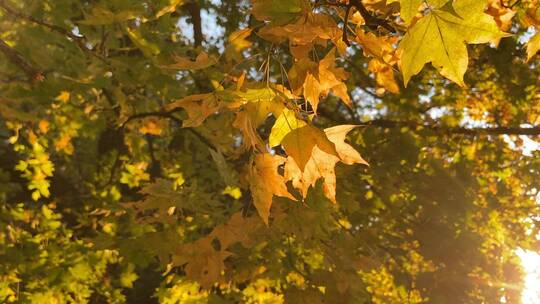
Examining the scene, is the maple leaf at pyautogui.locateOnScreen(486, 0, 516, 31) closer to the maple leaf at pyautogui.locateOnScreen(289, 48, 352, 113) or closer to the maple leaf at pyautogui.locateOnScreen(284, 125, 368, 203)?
the maple leaf at pyautogui.locateOnScreen(289, 48, 352, 113)

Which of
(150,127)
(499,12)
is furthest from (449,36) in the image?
(150,127)

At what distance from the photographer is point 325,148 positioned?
55.8 inches

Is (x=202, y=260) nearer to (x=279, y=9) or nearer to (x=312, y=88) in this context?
(x=312, y=88)

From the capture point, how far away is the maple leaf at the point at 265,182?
1.66m

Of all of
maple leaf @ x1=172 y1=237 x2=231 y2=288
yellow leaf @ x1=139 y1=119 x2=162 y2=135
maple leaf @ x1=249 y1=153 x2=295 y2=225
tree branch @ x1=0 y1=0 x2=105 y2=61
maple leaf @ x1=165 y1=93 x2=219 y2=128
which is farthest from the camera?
yellow leaf @ x1=139 y1=119 x2=162 y2=135

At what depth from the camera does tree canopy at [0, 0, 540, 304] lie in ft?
5.19

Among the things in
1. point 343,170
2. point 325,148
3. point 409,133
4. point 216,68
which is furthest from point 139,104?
point 325,148

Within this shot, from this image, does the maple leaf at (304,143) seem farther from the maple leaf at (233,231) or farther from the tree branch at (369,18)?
the maple leaf at (233,231)

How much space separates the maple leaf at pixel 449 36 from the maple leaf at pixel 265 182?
0.55m

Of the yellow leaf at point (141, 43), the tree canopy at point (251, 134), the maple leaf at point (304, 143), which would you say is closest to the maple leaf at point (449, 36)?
the tree canopy at point (251, 134)

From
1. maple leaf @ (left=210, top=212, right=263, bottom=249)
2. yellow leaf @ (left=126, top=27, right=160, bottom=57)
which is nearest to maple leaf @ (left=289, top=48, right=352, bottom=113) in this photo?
maple leaf @ (left=210, top=212, right=263, bottom=249)

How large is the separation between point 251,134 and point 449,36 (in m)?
0.66

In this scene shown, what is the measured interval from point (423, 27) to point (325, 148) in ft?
1.51

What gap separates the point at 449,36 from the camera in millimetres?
1414
